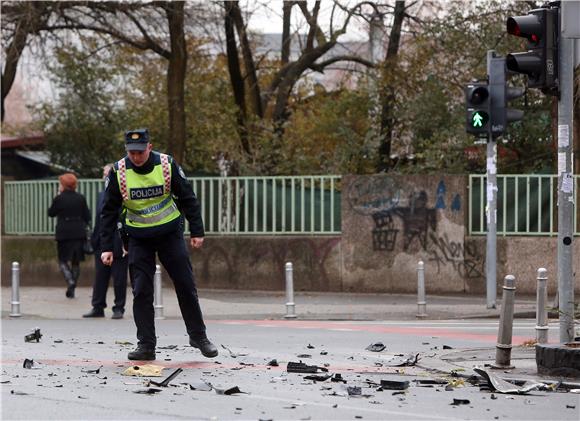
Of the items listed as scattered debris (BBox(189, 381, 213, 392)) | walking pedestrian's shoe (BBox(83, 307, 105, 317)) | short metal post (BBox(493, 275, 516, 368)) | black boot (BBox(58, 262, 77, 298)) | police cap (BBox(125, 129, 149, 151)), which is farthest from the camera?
black boot (BBox(58, 262, 77, 298))

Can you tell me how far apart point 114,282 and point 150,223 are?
5.63m

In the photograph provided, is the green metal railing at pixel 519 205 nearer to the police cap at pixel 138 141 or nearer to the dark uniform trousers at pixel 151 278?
the dark uniform trousers at pixel 151 278

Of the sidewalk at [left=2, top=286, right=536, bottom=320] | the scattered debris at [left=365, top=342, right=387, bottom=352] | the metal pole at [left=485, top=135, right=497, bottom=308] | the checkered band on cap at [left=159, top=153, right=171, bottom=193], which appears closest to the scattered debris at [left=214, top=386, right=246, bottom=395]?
the checkered band on cap at [left=159, top=153, right=171, bottom=193]

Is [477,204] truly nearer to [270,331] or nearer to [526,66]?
[270,331]

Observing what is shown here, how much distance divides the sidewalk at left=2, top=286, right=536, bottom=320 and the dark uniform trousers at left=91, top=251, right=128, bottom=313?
1.67ft

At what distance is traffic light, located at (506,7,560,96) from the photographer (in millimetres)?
10883

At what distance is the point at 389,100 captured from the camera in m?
25.2

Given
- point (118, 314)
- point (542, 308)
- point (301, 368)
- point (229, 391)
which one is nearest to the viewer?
point (229, 391)

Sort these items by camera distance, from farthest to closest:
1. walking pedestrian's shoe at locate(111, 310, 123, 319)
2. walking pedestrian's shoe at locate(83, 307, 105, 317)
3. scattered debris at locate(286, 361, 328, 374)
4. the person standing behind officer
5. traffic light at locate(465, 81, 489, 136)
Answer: traffic light at locate(465, 81, 489, 136) < walking pedestrian's shoe at locate(83, 307, 105, 317) < walking pedestrian's shoe at locate(111, 310, 123, 319) < the person standing behind officer < scattered debris at locate(286, 361, 328, 374)

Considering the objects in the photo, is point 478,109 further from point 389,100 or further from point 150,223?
point 389,100

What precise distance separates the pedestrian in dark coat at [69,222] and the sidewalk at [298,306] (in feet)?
2.08

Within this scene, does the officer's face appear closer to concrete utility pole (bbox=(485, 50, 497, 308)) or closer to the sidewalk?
the sidewalk

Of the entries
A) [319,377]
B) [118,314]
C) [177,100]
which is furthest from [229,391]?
[177,100]

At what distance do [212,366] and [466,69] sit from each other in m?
14.7
